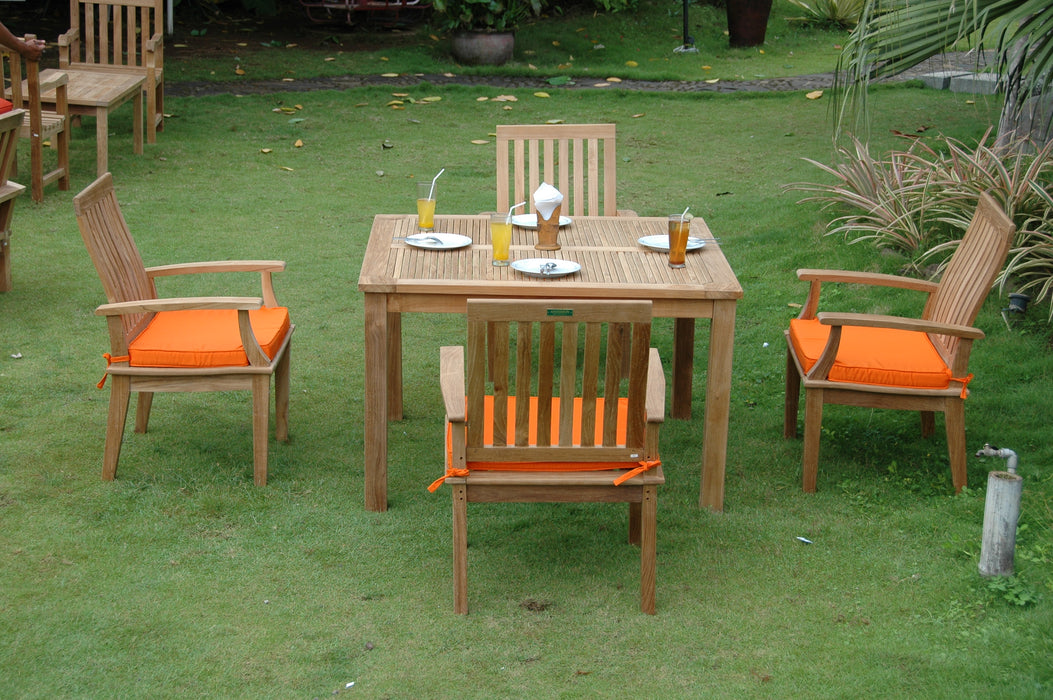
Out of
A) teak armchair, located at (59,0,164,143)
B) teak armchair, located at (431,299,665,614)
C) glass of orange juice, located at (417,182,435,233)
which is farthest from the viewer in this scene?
teak armchair, located at (59,0,164,143)

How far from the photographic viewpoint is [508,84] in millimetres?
11602

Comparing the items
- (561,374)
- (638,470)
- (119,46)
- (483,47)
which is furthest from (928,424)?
(483,47)

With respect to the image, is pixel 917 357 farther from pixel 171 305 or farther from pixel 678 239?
pixel 171 305

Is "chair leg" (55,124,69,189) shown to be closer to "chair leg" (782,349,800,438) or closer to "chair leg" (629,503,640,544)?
"chair leg" (782,349,800,438)

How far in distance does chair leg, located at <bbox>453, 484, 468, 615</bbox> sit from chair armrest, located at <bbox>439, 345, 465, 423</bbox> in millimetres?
209

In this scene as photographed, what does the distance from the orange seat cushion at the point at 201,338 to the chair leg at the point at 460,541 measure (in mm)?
1114

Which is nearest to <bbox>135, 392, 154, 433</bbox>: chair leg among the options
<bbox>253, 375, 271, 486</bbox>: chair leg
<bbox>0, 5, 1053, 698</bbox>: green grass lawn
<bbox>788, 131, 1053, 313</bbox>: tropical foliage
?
<bbox>0, 5, 1053, 698</bbox>: green grass lawn

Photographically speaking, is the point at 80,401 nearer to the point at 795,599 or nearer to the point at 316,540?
the point at 316,540

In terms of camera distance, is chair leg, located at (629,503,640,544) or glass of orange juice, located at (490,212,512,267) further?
glass of orange juice, located at (490,212,512,267)

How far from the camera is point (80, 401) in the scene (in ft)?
15.2

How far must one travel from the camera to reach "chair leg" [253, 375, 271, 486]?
3844 mm

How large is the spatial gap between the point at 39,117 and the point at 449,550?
16.8ft

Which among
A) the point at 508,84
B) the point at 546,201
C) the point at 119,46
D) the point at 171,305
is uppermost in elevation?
the point at 119,46

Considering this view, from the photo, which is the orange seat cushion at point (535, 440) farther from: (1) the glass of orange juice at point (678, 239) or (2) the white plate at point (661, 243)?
(2) the white plate at point (661, 243)
